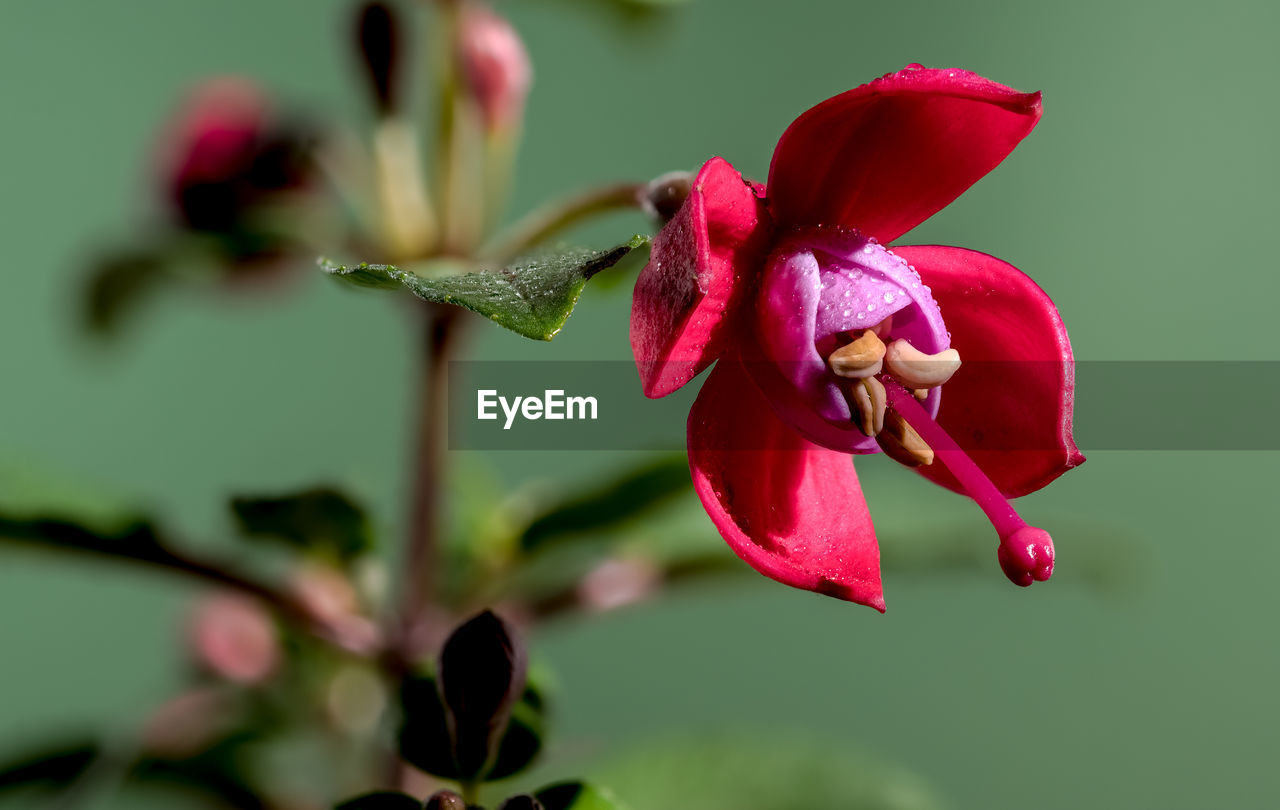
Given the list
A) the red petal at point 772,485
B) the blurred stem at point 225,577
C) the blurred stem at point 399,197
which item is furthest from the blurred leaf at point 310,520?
the red petal at point 772,485

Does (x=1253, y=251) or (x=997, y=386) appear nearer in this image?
(x=997, y=386)

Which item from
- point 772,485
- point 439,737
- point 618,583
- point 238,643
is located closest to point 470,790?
point 439,737

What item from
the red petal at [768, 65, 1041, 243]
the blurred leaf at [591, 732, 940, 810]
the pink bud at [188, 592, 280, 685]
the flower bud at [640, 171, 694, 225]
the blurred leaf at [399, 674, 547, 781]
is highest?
the red petal at [768, 65, 1041, 243]

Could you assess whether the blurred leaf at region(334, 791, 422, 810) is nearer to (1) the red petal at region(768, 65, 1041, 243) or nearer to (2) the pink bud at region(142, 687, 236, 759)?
(1) the red petal at region(768, 65, 1041, 243)

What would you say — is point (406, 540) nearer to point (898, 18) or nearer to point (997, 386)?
point (997, 386)

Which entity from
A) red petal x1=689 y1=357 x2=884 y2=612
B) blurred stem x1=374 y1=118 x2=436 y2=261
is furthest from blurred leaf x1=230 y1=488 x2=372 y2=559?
red petal x1=689 y1=357 x2=884 y2=612

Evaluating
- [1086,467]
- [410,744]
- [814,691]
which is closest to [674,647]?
[814,691]
